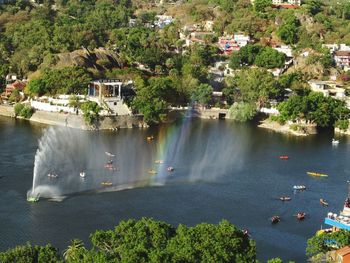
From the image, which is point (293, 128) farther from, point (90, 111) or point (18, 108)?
point (18, 108)

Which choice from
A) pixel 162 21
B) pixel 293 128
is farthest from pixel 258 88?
pixel 162 21

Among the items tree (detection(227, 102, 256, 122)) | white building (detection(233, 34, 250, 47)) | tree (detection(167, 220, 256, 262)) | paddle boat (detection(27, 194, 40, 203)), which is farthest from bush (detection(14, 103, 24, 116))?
tree (detection(167, 220, 256, 262))

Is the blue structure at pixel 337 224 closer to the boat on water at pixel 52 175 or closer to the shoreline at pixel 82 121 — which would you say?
the boat on water at pixel 52 175

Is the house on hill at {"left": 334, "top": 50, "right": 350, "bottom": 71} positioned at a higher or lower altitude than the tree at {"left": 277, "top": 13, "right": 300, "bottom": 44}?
lower

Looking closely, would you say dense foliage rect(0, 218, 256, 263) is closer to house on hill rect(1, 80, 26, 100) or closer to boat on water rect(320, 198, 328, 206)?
boat on water rect(320, 198, 328, 206)

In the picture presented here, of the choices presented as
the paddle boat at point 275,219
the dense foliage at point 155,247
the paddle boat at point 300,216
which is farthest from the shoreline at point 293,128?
the dense foliage at point 155,247
